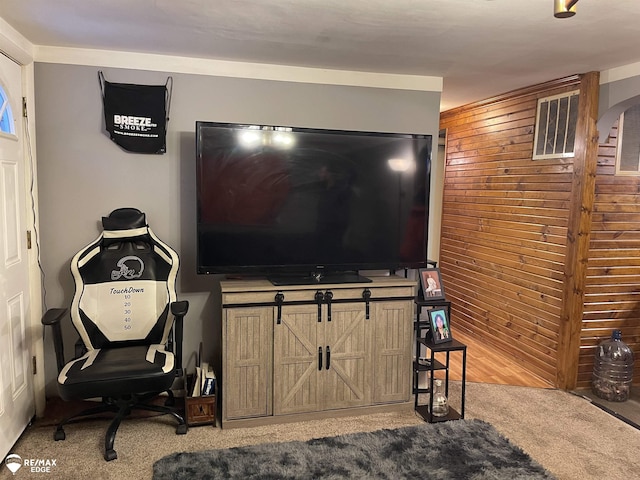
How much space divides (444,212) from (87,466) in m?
4.14

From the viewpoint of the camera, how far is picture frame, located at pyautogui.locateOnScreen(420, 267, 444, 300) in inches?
134

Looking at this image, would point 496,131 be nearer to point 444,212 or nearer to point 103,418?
point 444,212

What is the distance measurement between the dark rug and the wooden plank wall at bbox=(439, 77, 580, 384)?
4.29ft

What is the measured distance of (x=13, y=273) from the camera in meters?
2.79

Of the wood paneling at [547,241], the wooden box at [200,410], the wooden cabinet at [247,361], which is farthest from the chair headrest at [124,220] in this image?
the wood paneling at [547,241]

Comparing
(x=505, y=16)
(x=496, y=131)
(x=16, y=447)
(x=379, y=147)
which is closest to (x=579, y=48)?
(x=505, y=16)

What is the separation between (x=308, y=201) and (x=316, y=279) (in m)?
0.50

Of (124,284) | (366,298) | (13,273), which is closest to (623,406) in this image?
(366,298)

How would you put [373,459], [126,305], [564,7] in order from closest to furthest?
[564,7] → [373,459] → [126,305]

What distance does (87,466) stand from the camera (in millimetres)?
2590

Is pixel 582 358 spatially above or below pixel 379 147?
below

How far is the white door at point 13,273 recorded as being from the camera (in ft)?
8.73

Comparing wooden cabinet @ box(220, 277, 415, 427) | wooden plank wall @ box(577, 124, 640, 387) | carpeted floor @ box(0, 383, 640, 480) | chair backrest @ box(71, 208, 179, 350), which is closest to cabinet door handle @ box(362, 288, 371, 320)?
wooden cabinet @ box(220, 277, 415, 427)

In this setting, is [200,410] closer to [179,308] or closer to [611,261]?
[179,308]
